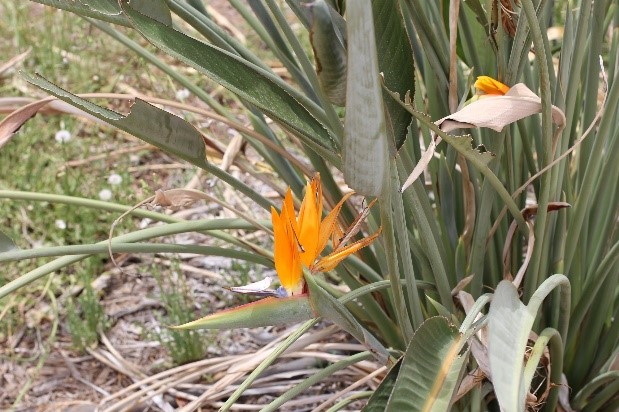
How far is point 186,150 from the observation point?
0.72 meters

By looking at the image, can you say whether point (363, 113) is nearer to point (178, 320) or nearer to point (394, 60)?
point (394, 60)

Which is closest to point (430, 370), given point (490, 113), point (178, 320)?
point (490, 113)

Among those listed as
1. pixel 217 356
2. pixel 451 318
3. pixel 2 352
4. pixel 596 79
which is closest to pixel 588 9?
pixel 596 79

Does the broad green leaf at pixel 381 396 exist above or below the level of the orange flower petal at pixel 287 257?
below

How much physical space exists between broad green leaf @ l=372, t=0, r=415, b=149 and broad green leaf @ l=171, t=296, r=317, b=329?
0.48 ft

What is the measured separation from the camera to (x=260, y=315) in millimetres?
565

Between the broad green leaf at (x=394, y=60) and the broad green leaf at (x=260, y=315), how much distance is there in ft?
0.48

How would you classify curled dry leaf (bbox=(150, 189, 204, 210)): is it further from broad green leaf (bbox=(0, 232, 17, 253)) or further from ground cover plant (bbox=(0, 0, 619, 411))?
broad green leaf (bbox=(0, 232, 17, 253))

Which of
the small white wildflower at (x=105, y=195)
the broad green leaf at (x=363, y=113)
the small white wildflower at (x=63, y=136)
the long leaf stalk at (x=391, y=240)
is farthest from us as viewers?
the small white wildflower at (x=63, y=136)

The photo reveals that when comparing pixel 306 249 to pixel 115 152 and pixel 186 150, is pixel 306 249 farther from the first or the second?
pixel 115 152

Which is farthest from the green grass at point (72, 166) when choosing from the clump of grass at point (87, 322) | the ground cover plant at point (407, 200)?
the ground cover plant at point (407, 200)

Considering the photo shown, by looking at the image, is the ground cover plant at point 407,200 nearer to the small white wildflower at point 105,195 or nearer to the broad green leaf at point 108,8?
the broad green leaf at point 108,8

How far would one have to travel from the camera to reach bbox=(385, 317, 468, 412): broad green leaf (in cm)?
61

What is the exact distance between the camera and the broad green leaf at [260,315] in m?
0.55
